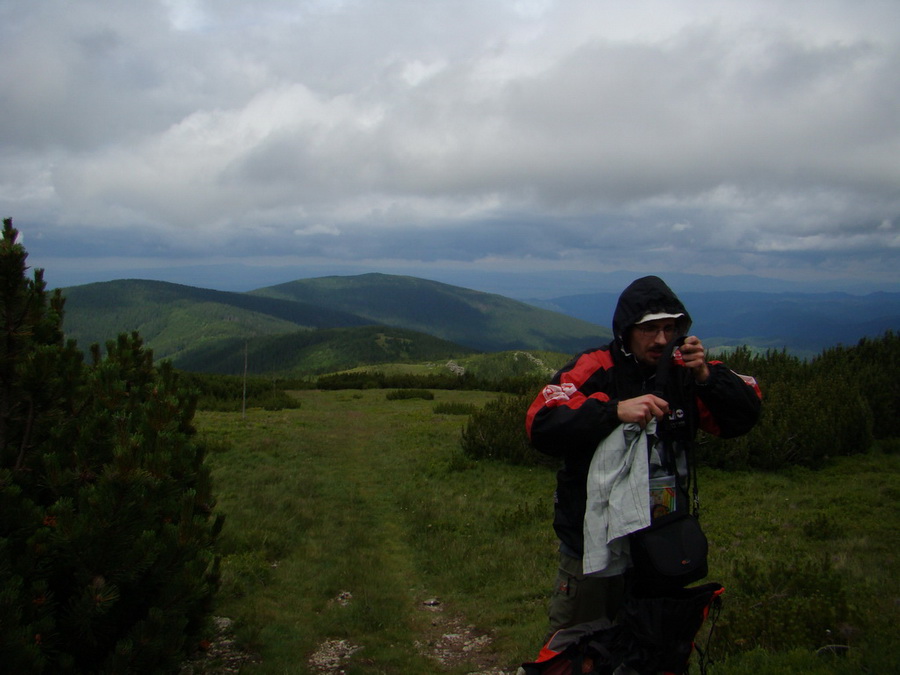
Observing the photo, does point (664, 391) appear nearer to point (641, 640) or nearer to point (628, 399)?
point (628, 399)

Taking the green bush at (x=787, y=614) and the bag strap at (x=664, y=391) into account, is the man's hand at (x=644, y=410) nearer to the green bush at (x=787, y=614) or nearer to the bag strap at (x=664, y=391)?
the bag strap at (x=664, y=391)

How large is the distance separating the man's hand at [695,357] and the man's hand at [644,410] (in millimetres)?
398

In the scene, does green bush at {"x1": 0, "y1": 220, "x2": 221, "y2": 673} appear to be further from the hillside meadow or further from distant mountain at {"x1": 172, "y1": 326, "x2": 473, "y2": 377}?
distant mountain at {"x1": 172, "y1": 326, "x2": 473, "y2": 377}

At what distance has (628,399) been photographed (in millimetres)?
3131

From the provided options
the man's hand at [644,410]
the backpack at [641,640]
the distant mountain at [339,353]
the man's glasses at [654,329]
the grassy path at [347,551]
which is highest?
the man's glasses at [654,329]

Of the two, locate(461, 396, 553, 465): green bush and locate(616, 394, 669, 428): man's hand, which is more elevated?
locate(616, 394, 669, 428): man's hand

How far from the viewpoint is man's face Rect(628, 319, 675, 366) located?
320 centimetres

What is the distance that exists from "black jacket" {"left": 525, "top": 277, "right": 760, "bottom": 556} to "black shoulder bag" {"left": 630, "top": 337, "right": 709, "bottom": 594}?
0.96 feet

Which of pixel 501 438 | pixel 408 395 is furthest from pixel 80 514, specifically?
pixel 408 395

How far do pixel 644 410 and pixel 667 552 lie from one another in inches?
29.7

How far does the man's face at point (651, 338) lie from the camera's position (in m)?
3.20

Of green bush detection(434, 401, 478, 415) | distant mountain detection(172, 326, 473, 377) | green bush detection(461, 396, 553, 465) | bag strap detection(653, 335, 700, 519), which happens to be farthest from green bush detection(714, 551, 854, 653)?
distant mountain detection(172, 326, 473, 377)

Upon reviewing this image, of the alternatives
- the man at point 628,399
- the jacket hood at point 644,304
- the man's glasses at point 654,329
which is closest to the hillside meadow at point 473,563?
the man at point 628,399

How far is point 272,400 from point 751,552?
102ft
